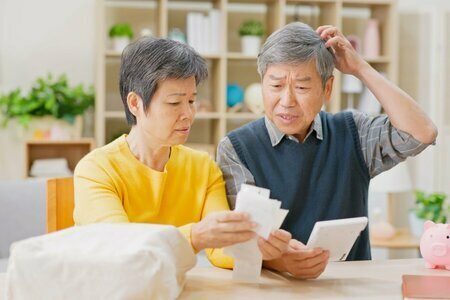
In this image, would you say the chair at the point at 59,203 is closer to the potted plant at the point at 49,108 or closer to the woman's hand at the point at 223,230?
the woman's hand at the point at 223,230

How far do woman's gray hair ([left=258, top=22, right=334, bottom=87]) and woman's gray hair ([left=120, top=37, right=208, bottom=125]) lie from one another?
20 cm

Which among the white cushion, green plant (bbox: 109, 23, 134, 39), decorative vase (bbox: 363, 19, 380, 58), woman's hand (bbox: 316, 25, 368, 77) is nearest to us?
the white cushion

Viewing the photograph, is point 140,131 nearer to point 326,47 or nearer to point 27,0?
point 326,47

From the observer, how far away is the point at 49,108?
4.21 metres

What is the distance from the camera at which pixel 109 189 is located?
1633mm

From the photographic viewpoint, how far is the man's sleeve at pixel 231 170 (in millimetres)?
1814

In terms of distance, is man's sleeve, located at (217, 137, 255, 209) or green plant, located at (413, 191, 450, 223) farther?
green plant, located at (413, 191, 450, 223)

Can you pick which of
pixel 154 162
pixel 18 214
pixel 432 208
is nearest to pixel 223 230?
pixel 154 162

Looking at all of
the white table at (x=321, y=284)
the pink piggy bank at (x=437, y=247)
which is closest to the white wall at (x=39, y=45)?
the white table at (x=321, y=284)

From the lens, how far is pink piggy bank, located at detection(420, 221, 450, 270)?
172 cm

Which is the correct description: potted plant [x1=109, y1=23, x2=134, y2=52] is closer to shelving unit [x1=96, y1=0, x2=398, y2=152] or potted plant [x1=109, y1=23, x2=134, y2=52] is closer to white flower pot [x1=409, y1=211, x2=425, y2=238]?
shelving unit [x1=96, y1=0, x2=398, y2=152]

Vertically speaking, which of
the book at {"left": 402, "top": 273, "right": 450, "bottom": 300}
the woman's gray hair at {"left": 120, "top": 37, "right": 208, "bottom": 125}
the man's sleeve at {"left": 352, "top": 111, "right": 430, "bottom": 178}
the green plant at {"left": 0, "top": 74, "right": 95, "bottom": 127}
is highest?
the woman's gray hair at {"left": 120, "top": 37, "right": 208, "bottom": 125}

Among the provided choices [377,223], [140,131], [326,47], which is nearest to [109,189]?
[140,131]

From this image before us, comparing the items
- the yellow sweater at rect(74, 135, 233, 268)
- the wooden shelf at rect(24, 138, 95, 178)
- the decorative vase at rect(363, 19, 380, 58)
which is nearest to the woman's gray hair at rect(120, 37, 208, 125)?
the yellow sweater at rect(74, 135, 233, 268)
